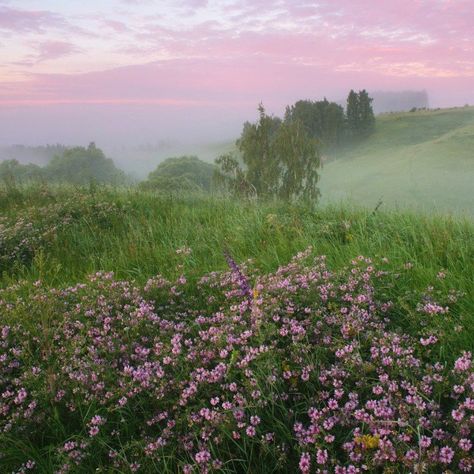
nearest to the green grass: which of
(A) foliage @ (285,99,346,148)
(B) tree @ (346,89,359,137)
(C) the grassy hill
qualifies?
(C) the grassy hill

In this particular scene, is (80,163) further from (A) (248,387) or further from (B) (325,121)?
(A) (248,387)

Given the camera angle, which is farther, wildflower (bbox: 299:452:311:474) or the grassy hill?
the grassy hill

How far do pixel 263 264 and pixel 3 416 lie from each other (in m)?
3.51

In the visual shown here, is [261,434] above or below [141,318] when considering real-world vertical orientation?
below

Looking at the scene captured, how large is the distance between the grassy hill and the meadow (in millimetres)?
24709

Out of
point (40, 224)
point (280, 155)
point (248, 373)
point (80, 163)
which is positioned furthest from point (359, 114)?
point (248, 373)

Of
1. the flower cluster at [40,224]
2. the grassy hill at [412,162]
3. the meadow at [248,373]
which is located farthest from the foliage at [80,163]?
the meadow at [248,373]

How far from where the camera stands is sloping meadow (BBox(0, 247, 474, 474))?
252 centimetres

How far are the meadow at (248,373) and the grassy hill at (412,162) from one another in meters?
24.7

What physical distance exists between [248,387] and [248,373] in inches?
4.2

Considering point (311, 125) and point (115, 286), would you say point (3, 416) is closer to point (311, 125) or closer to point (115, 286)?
Answer: point (115, 286)

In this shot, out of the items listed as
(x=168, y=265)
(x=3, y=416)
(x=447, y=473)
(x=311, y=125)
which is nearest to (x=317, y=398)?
(x=447, y=473)

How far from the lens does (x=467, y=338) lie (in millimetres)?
3494

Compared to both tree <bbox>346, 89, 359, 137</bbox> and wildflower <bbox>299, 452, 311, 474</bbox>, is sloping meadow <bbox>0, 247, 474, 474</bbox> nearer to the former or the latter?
wildflower <bbox>299, 452, 311, 474</bbox>
